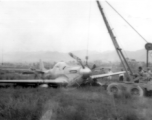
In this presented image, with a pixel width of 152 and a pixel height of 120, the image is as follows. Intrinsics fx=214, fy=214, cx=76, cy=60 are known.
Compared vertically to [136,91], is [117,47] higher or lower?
higher

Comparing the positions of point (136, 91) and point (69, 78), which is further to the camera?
point (69, 78)

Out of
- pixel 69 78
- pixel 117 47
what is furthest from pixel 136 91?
pixel 69 78

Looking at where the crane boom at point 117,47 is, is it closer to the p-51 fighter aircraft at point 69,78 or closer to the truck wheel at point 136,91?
the truck wheel at point 136,91

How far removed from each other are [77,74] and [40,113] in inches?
316

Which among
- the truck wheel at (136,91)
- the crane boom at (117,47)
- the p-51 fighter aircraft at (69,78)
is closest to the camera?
the truck wheel at (136,91)

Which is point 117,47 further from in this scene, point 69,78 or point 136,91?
point 69,78

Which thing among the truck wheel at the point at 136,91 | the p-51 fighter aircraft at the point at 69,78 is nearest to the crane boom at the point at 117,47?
the truck wheel at the point at 136,91

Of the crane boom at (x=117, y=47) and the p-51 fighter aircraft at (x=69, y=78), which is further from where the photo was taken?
the p-51 fighter aircraft at (x=69, y=78)

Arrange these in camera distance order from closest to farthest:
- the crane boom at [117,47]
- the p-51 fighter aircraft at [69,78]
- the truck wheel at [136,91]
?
the truck wheel at [136,91]
the crane boom at [117,47]
the p-51 fighter aircraft at [69,78]

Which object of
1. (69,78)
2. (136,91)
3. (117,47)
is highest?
(117,47)

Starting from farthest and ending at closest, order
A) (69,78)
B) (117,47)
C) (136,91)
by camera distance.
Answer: (69,78), (117,47), (136,91)

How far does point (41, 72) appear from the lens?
1892 centimetres

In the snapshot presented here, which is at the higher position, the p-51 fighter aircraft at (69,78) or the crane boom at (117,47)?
the crane boom at (117,47)

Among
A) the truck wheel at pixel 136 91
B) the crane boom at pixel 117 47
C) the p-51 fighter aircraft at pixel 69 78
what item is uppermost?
the crane boom at pixel 117 47
